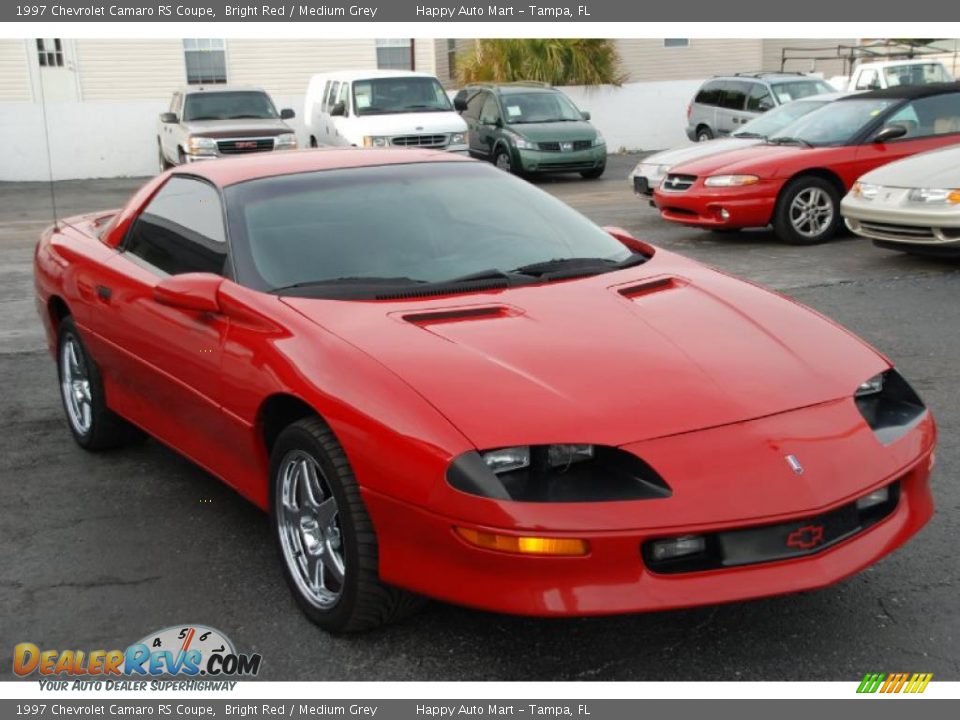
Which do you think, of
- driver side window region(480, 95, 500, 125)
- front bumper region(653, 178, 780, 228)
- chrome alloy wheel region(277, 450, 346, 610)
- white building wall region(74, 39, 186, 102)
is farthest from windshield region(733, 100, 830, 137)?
white building wall region(74, 39, 186, 102)

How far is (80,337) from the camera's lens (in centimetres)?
562

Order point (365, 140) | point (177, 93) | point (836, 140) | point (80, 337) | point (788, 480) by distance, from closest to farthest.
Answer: point (788, 480), point (80, 337), point (836, 140), point (365, 140), point (177, 93)

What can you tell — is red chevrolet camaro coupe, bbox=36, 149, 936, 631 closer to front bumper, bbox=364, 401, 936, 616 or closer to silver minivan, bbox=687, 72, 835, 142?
front bumper, bbox=364, 401, 936, 616

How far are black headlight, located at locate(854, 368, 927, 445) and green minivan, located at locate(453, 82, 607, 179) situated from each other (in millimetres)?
16868

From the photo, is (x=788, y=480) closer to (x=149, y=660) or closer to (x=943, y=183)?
(x=149, y=660)

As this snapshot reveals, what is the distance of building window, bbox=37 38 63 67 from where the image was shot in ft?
86.7

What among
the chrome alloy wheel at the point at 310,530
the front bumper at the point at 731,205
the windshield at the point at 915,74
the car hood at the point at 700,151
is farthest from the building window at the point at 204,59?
the chrome alloy wheel at the point at 310,530

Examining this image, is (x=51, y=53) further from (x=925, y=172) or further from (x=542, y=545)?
(x=542, y=545)

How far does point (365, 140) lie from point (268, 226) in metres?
15.1

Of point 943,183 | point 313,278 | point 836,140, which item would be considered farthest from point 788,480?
point 836,140

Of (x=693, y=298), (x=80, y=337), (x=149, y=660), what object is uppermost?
(x=693, y=298)

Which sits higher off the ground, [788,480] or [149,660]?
[788,480]

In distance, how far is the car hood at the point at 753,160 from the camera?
482 inches

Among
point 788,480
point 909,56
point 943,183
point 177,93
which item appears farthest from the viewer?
point 909,56
